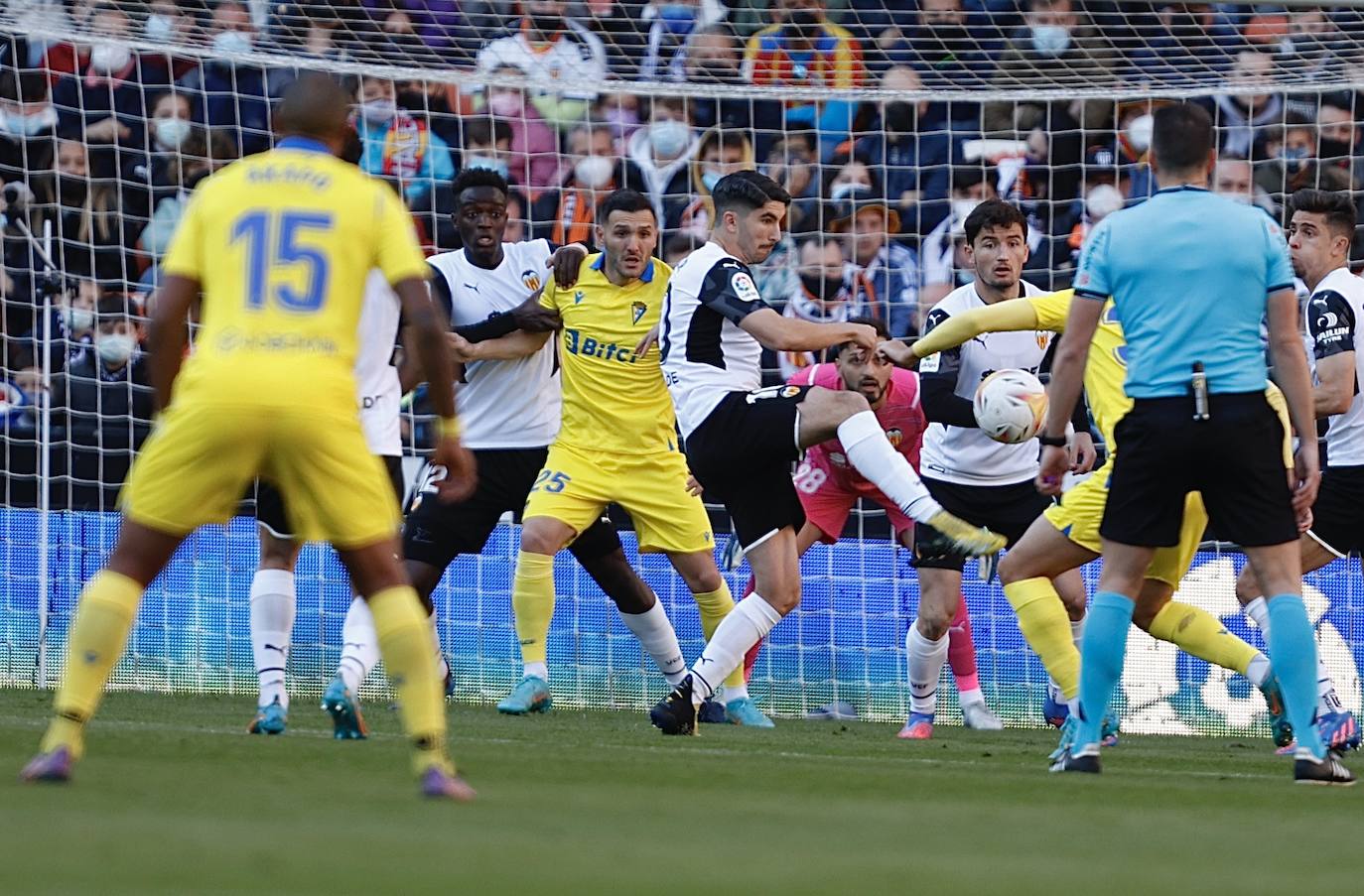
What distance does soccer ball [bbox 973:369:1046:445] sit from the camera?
8.01m

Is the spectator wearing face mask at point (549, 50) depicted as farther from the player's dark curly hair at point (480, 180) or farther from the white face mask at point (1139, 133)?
the white face mask at point (1139, 133)

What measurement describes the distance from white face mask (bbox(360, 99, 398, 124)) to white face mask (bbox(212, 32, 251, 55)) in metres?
1.03

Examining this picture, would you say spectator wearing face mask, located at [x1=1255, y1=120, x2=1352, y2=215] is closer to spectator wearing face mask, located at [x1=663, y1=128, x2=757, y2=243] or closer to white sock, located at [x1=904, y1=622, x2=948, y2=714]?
spectator wearing face mask, located at [x1=663, y1=128, x2=757, y2=243]

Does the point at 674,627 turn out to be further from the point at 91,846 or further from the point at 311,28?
the point at 91,846

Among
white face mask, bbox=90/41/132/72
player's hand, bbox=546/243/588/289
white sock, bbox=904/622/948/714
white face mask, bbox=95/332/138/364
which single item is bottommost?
white sock, bbox=904/622/948/714

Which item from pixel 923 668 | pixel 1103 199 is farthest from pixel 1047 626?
pixel 1103 199

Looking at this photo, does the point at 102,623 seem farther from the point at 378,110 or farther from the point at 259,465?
the point at 378,110

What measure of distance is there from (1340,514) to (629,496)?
3.00 m

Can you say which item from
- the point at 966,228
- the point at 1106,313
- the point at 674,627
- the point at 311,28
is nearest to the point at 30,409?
the point at 311,28

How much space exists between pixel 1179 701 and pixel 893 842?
6.36m

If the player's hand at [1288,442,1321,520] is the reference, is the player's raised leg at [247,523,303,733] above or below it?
below

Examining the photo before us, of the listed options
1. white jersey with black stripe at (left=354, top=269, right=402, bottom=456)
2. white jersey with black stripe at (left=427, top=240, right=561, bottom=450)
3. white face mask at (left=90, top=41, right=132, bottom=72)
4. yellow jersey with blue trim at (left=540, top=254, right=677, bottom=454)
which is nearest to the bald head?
white jersey with black stripe at (left=354, top=269, right=402, bottom=456)

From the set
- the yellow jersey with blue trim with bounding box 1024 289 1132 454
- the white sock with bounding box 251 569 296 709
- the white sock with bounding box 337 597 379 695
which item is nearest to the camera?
the white sock with bounding box 337 597 379 695

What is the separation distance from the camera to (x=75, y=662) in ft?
16.8
